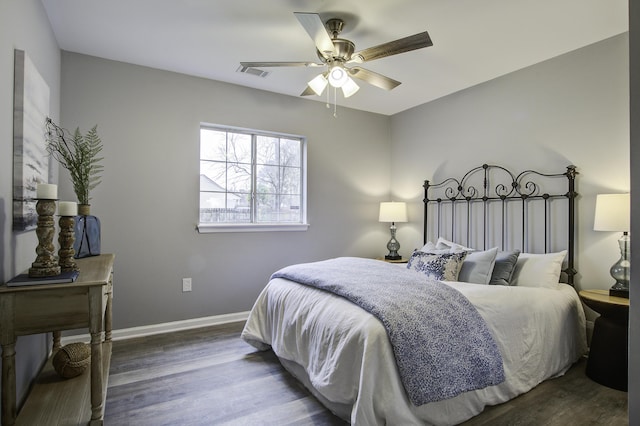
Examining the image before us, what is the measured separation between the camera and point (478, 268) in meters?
2.85

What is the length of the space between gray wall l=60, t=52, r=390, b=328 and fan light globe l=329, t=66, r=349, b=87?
1.58m

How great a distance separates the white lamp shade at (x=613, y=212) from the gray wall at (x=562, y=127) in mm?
283

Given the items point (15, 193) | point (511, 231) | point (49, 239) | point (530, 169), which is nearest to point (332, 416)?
point (49, 239)

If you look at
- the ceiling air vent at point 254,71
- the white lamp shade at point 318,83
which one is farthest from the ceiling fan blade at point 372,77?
the ceiling air vent at point 254,71

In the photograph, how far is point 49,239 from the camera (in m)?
1.70

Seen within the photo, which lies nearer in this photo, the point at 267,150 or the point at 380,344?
the point at 380,344

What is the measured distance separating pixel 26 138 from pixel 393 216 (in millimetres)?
3522

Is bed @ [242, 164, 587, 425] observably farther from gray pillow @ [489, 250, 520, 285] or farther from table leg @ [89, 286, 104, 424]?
table leg @ [89, 286, 104, 424]


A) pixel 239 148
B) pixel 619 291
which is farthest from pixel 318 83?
pixel 619 291

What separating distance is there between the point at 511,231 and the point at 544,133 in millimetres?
943

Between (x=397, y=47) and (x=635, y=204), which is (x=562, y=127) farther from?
(x=635, y=204)

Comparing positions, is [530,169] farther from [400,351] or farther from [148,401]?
[148,401]

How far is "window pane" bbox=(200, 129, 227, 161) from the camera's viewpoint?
3627 millimetres

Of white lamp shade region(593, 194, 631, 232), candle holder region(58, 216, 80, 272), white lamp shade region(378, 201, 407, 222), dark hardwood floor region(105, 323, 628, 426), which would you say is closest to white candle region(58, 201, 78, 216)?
candle holder region(58, 216, 80, 272)
